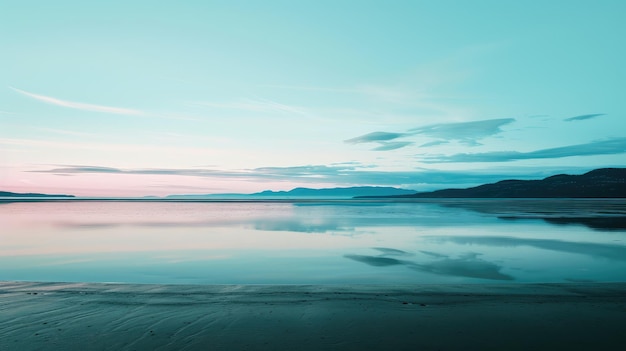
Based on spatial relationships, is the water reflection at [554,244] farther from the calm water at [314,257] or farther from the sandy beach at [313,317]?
the sandy beach at [313,317]

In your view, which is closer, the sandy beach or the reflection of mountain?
the sandy beach

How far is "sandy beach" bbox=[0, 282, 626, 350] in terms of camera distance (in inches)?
256

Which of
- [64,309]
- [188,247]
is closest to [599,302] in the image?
[64,309]

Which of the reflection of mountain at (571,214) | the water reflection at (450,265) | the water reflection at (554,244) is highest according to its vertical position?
the reflection of mountain at (571,214)

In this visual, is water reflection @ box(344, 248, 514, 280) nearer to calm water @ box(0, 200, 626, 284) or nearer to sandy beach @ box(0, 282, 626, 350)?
calm water @ box(0, 200, 626, 284)

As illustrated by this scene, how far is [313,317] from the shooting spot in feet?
25.7

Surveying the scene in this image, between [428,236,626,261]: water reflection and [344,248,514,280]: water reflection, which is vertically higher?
[428,236,626,261]: water reflection

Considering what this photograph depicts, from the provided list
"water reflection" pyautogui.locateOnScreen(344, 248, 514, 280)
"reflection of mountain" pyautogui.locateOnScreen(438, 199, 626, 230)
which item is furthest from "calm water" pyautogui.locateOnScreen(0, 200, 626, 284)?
"reflection of mountain" pyautogui.locateOnScreen(438, 199, 626, 230)

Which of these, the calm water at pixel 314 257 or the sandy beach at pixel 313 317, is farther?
the calm water at pixel 314 257

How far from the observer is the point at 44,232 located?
85.3 feet

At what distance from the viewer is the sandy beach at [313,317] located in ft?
21.3

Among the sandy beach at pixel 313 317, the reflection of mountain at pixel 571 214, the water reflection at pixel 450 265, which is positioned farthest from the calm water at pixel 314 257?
the reflection of mountain at pixel 571 214

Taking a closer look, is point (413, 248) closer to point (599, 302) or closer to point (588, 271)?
point (588, 271)

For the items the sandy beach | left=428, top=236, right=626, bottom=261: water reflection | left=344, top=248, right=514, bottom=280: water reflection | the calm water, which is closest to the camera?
the sandy beach
